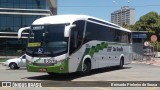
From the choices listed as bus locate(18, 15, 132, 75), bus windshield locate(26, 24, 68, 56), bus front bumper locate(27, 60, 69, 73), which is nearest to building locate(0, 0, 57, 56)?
bus locate(18, 15, 132, 75)

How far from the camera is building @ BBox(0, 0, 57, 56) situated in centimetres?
7079

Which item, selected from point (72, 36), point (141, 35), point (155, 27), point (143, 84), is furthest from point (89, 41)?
point (155, 27)

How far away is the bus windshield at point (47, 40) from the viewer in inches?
736

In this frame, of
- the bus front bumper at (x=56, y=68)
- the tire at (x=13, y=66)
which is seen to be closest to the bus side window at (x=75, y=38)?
the bus front bumper at (x=56, y=68)

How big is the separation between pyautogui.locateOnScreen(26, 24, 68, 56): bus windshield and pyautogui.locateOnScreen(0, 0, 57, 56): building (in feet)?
166

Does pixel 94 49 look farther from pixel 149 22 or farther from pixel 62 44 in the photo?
pixel 149 22

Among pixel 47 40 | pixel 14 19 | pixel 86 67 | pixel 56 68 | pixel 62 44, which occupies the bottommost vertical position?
pixel 86 67

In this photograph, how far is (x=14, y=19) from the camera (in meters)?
72.2

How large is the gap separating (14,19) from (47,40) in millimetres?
54458

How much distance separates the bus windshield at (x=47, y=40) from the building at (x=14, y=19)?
50716 millimetres

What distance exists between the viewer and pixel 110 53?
25.9 m

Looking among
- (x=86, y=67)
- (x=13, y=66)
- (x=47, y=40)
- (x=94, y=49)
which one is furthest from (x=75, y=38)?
(x=13, y=66)

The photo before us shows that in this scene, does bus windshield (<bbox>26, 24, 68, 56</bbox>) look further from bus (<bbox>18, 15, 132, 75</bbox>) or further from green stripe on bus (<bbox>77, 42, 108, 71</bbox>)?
green stripe on bus (<bbox>77, 42, 108, 71</bbox>)

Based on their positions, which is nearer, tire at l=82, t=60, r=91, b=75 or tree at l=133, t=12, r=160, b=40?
tire at l=82, t=60, r=91, b=75
